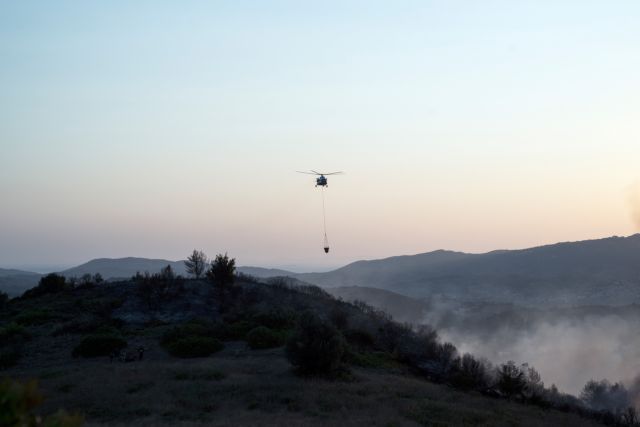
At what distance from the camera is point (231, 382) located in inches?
745

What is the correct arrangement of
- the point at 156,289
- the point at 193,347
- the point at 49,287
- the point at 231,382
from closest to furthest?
1. the point at 231,382
2. the point at 193,347
3. the point at 156,289
4. the point at 49,287

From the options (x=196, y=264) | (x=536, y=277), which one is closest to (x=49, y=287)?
(x=196, y=264)

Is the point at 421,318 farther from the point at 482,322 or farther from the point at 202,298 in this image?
the point at 202,298

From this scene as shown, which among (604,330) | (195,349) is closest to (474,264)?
(604,330)

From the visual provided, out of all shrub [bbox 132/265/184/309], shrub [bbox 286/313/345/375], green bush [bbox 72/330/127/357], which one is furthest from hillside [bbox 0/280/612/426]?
shrub [bbox 132/265/184/309]

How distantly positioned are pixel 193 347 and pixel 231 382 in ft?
24.4

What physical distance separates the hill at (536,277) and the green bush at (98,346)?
3509 inches

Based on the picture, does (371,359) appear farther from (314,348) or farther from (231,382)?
(231,382)

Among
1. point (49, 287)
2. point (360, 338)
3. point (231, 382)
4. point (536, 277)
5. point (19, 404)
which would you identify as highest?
point (49, 287)

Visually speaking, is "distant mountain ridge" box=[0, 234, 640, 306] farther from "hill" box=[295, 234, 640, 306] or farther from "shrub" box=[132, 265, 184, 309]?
"shrub" box=[132, 265, 184, 309]

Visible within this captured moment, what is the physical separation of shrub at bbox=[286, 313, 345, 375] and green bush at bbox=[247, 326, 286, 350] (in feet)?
18.7

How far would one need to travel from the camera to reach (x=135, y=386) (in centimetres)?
1839

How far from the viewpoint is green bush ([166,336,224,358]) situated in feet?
83.4

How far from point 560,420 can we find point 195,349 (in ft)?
49.5
